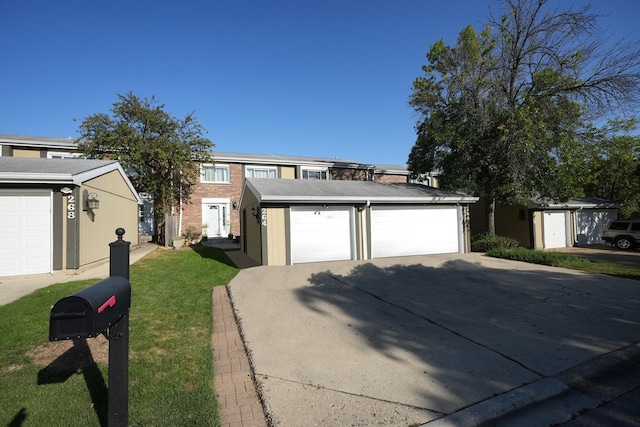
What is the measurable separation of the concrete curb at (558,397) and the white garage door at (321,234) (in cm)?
812

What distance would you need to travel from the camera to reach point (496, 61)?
1577 cm

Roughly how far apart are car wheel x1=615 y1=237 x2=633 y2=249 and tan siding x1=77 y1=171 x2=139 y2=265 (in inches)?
955

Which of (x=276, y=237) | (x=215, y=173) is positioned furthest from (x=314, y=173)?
(x=276, y=237)

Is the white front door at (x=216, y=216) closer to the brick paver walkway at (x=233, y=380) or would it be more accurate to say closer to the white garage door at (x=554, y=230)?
the brick paver walkway at (x=233, y=380)

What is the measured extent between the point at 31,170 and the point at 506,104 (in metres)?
18.8

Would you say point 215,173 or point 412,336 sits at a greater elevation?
point 215,173

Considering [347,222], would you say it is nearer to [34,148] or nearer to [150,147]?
[150,147]

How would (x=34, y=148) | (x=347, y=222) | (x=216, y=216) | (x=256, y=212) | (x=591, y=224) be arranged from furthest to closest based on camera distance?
(x=216, y=216) < (x=591, y=224) < (x=34, y=148) < (x=347, y=222) < (x=256, y=212)

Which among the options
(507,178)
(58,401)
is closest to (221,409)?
(58,401)

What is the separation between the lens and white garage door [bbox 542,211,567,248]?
1802 cm

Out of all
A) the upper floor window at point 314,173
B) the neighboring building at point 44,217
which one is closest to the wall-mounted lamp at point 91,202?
the neighboring building at point 44,217

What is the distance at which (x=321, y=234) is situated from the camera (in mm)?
11633

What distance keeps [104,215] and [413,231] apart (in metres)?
11.7

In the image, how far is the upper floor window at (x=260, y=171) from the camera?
839 inches
